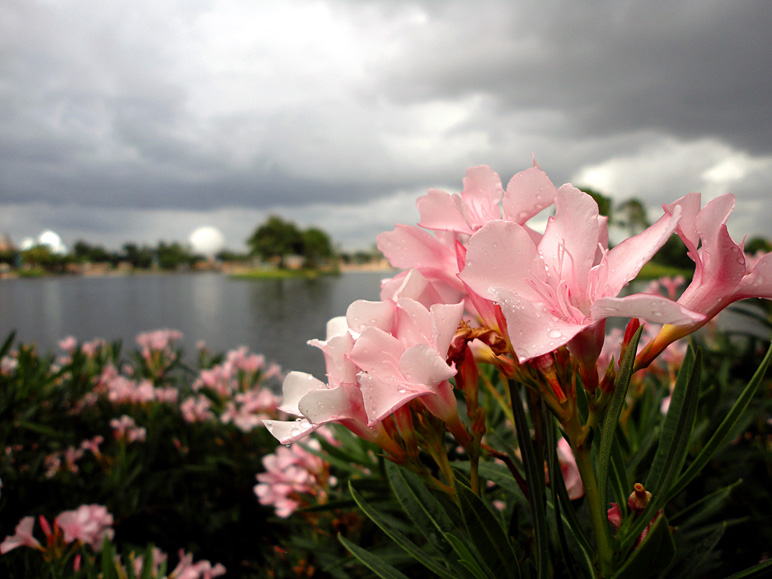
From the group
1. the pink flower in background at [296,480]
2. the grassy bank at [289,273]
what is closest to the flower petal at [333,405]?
the pink flower in background at [296,480]

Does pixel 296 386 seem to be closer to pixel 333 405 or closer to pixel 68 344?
pixel 333 405

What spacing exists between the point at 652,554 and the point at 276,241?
3811cm

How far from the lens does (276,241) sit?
37.1 m

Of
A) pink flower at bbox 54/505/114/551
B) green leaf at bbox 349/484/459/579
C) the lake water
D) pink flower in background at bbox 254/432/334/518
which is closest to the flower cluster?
green leaf at bbox 349/484/459/579

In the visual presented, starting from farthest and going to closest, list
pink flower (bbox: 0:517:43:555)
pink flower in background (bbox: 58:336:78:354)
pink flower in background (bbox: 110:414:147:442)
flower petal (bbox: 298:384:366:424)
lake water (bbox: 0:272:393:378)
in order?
lake water (bbox: 0:272:393:378) < pink flower in background (bbox: 58:336:78:354) < pink flower in background (bbox: 110:414:147:442) < pink flower (bbox: 0:517:43:555) < flower petal (bbox: 298:384:366:424)

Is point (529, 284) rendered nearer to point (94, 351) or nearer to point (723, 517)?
point (723, 517)

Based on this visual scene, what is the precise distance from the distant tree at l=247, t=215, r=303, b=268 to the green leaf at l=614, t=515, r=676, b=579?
37540mm

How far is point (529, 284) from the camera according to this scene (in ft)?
1.41

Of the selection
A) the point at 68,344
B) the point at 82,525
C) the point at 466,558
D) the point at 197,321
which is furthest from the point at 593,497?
the point at 197,321

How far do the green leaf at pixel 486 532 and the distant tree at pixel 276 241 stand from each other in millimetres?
37452

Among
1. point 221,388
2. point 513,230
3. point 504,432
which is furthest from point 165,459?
point 513,230

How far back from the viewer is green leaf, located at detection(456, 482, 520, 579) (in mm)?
467

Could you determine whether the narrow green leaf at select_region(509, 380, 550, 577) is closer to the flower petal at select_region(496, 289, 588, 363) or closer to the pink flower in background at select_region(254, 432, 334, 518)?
the flower petal at select_region(496, 289, 588, 363)

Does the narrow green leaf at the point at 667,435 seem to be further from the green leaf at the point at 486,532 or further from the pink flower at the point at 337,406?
the pink flower at the point at 337,406
